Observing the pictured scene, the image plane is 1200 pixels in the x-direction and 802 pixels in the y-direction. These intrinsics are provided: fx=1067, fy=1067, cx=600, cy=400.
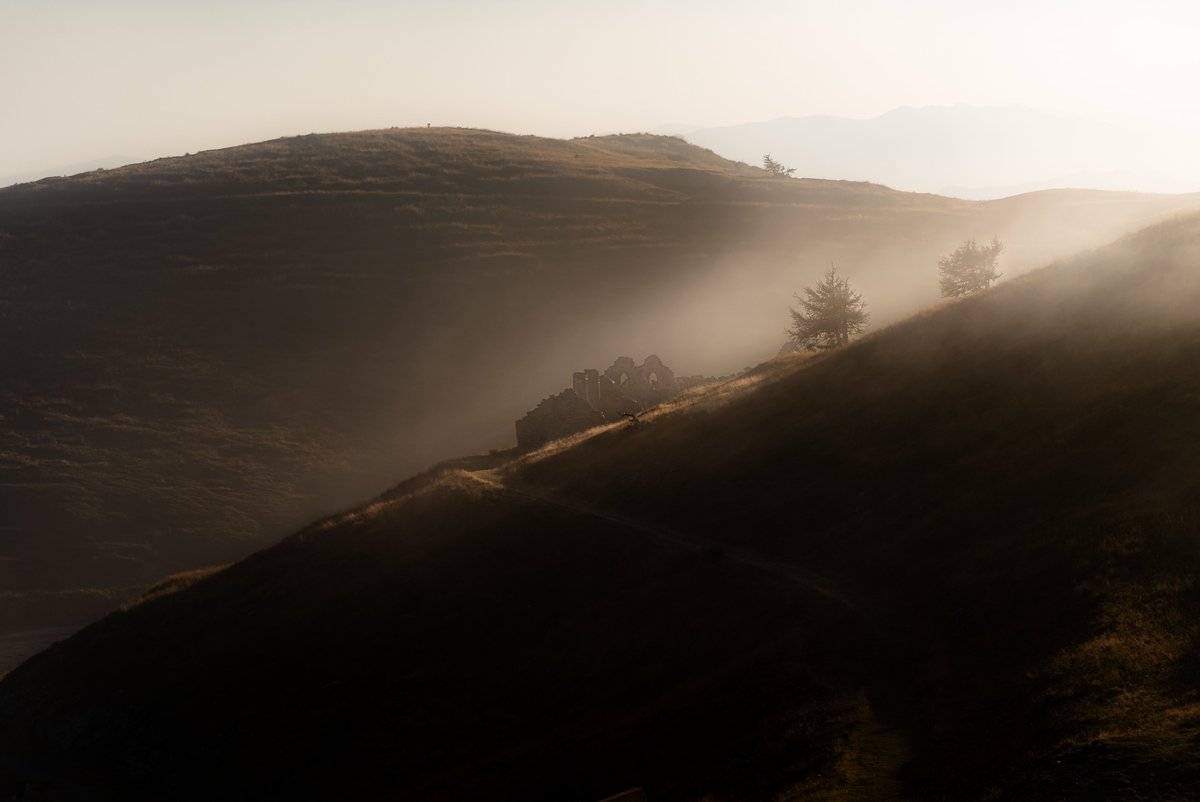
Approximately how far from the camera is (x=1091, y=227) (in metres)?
126

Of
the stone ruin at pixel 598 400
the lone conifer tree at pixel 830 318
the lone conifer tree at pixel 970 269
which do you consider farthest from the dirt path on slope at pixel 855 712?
the lone conifer tree at pixel 970 269

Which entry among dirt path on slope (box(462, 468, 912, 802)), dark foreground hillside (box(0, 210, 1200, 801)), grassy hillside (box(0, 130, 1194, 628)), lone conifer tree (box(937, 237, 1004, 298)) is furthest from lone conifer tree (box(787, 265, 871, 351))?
grassy hillside (box(0, 130, 1194, 628))

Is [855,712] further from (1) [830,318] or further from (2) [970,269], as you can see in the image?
(2) [970,269]

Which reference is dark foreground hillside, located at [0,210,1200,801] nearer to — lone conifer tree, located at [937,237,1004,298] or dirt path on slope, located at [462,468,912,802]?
dirt path on slope, located at [462,468,912,802]

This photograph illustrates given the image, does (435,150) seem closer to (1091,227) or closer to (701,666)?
(1091,227)

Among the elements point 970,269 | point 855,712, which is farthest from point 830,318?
point 855,712

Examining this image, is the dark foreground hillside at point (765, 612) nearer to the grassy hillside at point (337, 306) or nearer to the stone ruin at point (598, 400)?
the stone ruin at point (598, 400)

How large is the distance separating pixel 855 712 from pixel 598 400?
48643mm

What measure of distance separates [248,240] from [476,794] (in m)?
120

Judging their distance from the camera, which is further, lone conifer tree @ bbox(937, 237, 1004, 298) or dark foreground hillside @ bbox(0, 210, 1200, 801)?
lone conifer tree @ bbox(937, 237, 1004, 298)

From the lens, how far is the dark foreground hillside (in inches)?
875

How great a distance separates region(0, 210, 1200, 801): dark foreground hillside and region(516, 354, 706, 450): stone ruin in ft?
33.7

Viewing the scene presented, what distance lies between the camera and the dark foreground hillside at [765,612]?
22219mm

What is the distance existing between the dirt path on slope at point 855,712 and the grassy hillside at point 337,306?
54.4 m
